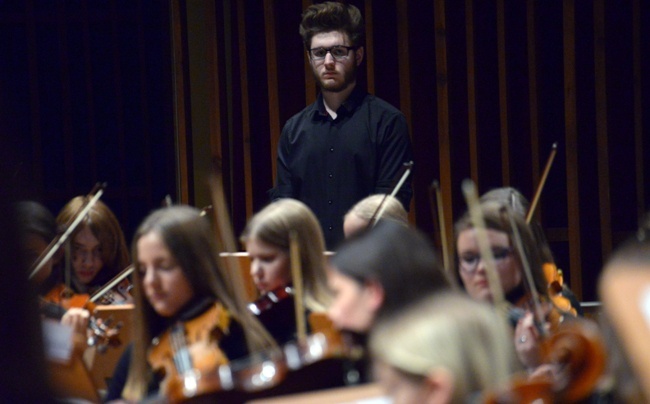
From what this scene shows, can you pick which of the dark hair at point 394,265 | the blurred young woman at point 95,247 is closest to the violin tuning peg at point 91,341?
the blurred young woman at point 95,247

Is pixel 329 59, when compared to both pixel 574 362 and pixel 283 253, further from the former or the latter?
pixel 574 362

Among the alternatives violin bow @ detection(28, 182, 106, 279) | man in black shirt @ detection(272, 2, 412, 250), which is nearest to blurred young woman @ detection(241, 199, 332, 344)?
violin bow @ detection(28, 182, 106, 279)

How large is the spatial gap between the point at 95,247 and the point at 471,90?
5.69 feet

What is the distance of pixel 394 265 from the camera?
1554 mm

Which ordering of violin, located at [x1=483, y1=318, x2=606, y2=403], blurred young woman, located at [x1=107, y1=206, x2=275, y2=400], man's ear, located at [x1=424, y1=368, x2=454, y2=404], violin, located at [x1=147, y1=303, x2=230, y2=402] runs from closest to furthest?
man's ear, located at [x1=424, y1=368, x2=454, y2=404], violin, located at [x1=483, y1=318, x2=606, y2=403], violin, located at [x1=147, y1=303, x2=230, y2=402], blurred young woman, located at [x1=107, y1=206, x2=275, y2=400]

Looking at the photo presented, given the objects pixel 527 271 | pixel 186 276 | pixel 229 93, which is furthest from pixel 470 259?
pixel 229 93

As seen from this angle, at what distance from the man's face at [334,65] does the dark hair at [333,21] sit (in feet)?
0.07

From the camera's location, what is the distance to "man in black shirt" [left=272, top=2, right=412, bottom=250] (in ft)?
11.4

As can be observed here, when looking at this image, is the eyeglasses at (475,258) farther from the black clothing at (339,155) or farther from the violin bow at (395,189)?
the black clothing at (339,155)

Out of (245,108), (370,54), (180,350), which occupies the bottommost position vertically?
(180,350)

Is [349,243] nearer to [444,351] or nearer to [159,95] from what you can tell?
[444,351]

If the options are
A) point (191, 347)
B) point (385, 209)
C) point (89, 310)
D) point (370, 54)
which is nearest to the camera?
point (191, 347)

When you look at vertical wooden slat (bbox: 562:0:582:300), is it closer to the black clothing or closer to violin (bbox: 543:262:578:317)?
the black clothing

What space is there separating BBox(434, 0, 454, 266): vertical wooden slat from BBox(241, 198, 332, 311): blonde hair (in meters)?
1.81
